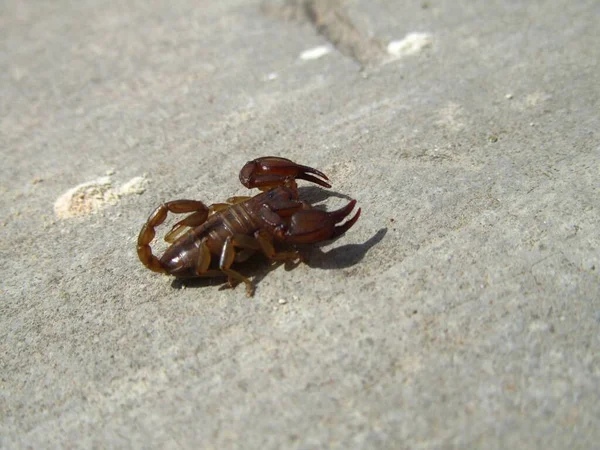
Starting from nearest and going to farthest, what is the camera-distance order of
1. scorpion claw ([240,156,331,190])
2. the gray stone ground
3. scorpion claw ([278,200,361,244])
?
1. the gray stone ground
2. scorpion claw ([278,200,361,244])
3. scorpion claw ([240,156,331,190])

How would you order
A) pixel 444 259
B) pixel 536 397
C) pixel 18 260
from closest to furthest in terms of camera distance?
1. pixel 536 397
2. pixel 444 259
3. pixel 18 260

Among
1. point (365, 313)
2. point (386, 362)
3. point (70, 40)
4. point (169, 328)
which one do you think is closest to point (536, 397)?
point (386, 362)

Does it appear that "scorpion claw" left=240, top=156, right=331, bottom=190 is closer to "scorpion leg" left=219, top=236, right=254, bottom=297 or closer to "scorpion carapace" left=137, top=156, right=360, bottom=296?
"scorpion carapace" left=137, top=156, right=360, bottom=296

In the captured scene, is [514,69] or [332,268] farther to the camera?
[514,69]

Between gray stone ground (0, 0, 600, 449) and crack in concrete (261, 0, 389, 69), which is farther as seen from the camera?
crack in concrete (261, 0, 389, 69)

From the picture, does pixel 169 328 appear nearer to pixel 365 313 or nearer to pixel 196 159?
pixel 365 313

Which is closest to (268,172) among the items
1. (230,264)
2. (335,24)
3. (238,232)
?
(238,232)

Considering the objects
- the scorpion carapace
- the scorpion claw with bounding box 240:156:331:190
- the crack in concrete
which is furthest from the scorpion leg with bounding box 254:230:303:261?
the crack in concrete
